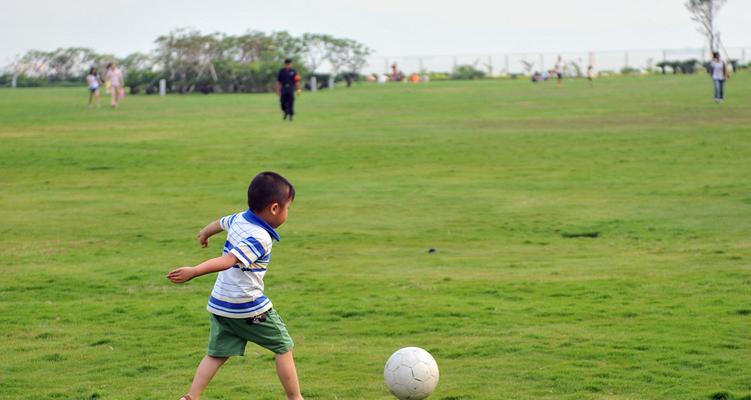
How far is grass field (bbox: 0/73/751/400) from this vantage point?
8.84m

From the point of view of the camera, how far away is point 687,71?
8469cm

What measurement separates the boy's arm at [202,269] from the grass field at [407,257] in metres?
1.38

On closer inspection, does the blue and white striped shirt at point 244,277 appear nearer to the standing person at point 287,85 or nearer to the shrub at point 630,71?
the standing person at point 287,85

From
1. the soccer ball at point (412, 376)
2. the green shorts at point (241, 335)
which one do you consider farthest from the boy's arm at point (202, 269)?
the soccer ball at point (412, 376)

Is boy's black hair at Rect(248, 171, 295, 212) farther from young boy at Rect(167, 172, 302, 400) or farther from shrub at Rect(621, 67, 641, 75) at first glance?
shrub at Rect(621, 67, 641, 75)

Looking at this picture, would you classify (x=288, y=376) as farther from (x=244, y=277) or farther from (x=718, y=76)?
(x=718, y=76)

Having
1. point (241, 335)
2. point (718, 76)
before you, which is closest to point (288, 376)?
point (241, 335)

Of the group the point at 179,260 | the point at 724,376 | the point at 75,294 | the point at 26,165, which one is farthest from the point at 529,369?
the point at 26,165

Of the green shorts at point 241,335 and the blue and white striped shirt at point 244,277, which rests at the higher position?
the blue and white striped shirt at point 244,277

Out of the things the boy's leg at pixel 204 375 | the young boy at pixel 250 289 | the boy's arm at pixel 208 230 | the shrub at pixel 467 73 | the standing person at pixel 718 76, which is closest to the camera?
the young boy at pixel 250 289

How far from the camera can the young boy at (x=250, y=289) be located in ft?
23.9

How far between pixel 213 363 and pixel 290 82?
97.5 ft

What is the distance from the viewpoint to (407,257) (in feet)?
48.6

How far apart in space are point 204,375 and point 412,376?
1.28m
